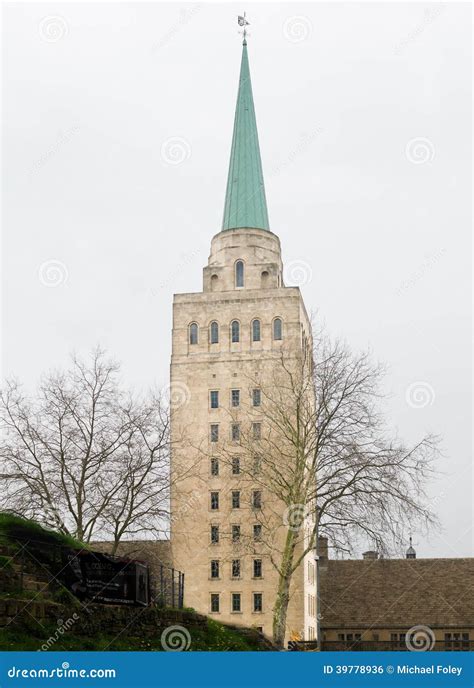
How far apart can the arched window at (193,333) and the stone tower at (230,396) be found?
10 centimetres

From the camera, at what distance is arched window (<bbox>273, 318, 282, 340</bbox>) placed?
71500 mm

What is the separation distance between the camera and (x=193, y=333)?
72875 millimetres

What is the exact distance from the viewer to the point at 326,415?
1631 inches

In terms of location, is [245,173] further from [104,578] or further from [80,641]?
[80,641]

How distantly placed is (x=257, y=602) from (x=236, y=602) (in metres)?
1.48

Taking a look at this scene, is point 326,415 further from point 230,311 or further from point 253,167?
point 253,167

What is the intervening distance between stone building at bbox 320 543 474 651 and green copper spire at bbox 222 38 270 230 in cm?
A: 2690

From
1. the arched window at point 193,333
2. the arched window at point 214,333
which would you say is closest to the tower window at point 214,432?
the arched window at point 214,333

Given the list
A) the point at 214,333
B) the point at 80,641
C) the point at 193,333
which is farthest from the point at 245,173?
the point at 80,641

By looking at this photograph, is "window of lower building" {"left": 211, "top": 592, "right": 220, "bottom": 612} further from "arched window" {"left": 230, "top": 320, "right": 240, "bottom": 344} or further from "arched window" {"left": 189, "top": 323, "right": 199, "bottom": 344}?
"arched window" {"left": 189, "top": 323, "right": 199, "bottom": 344}

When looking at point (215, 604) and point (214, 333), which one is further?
point (214, 333)

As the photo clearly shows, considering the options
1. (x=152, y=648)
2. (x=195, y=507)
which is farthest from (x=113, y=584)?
(x=195, y=507)

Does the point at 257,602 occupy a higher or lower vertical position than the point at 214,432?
lower
